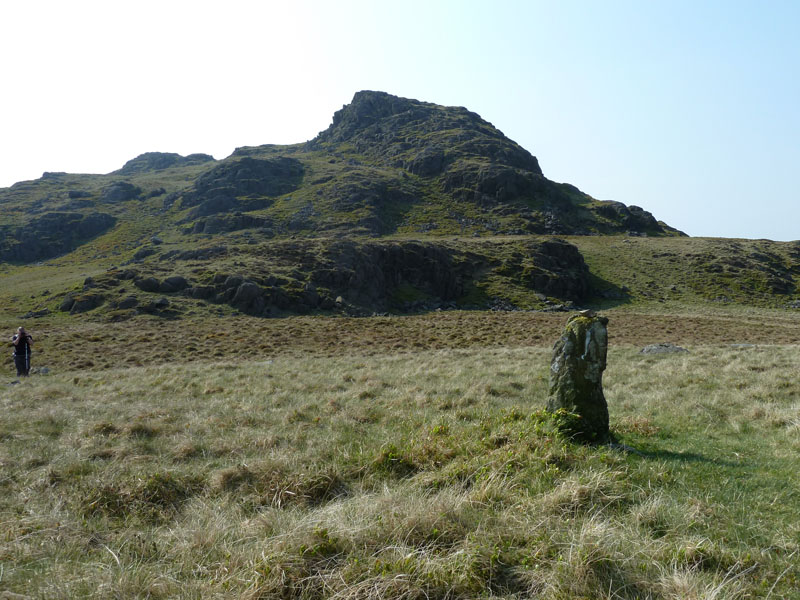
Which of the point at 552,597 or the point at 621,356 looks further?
the point at 621,356

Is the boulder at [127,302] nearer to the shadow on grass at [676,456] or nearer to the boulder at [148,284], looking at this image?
the boulder at [148,284]

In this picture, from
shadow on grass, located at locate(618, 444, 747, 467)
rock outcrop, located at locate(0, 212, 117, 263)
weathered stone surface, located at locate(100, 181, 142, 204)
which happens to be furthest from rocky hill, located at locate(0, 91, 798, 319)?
shadow on grass, located at locate(618, 444, 747, 467)

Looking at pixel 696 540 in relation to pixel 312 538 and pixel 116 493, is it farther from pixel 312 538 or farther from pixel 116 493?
pixel 116 493

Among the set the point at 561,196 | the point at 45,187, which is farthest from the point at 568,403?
the point at 45,187

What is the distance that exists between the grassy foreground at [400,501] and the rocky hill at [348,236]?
129 ft

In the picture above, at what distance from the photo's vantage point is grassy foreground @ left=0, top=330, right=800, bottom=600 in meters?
3.84

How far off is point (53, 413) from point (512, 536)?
11519 mm

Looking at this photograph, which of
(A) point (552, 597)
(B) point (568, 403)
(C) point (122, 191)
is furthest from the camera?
(C) point (122, 191)

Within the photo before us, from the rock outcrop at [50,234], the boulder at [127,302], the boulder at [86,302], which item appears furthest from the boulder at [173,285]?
the rock outcrop at [50,234]

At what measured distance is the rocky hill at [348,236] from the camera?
52062mm

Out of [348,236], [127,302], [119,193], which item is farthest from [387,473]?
[119,193]

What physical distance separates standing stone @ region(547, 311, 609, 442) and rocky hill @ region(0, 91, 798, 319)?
41572 millimetres

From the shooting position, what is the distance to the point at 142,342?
1233 inches

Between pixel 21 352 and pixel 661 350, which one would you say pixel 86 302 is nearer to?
pixel 21 352
